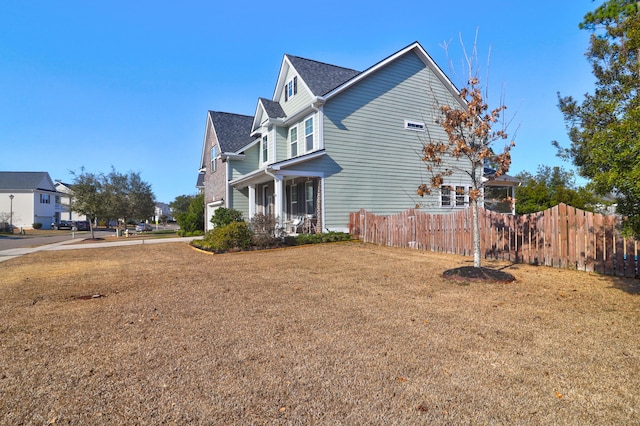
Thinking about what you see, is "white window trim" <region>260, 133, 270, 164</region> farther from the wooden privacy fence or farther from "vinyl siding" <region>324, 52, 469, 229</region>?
the wooden privacy fence

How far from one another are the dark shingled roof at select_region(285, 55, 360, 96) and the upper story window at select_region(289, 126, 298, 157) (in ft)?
7.81

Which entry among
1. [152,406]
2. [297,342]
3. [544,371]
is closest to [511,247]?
[544,371]

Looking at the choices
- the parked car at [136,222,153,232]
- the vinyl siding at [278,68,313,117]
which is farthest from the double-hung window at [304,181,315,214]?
the parked car at [136,222,153,232]

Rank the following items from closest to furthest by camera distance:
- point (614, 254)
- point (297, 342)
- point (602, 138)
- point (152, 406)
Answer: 1. point (152, 406)
2. point (297, 342)
3. point (602, 138)
4. point (614, 254)

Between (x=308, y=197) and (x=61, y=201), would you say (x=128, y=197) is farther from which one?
(x=61, y=201)

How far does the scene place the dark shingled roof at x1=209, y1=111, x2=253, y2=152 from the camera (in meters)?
22.7

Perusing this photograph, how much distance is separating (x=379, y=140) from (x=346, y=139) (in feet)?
6.07

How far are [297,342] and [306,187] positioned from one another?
14338 millimetres

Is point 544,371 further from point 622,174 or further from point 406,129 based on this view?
point 406,129

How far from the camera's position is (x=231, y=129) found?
79.8 ft

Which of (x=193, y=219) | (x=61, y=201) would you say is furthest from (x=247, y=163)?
(x=61, y=201)

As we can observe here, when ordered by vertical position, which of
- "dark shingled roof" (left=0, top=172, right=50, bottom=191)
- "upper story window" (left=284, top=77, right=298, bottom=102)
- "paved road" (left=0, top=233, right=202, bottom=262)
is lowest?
"paved road" (left=0, top=233, right=202, bottom=262)

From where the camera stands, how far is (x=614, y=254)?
7.35 metres

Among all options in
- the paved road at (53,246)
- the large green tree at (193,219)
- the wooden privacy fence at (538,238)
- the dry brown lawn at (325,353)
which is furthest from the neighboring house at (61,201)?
the dry brown lawn at (325,353)
